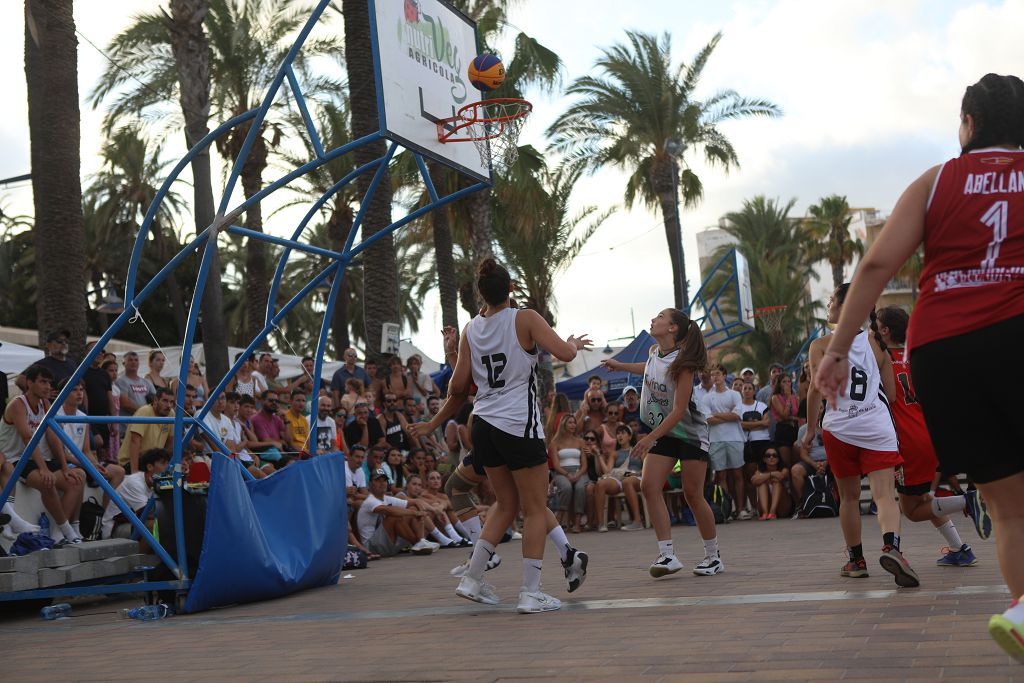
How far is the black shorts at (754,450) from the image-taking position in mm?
16438

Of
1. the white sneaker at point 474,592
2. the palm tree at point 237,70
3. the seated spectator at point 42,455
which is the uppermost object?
the palm tree at point 237,70

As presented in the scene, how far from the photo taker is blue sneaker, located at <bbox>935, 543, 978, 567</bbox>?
302 inches

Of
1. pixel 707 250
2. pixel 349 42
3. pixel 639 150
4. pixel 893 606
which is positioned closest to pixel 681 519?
pixel 349 42

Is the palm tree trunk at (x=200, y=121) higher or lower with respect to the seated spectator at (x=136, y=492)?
higher

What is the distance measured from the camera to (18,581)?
342 inches

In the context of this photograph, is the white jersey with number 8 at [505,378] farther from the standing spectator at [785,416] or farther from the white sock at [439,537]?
the standing spectator at [785,416]

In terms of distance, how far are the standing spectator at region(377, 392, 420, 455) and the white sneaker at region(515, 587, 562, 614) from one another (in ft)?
27.1

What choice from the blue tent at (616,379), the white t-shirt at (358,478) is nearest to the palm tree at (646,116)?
the blue tent at (616,379)

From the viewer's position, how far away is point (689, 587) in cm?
757

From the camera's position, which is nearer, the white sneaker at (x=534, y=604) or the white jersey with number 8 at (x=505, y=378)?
the white sneaker at (x=534, y=604)

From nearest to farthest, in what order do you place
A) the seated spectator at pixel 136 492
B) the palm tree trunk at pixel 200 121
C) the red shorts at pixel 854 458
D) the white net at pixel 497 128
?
1. the red shorts at pixel 854 458
2. the white net at pixel 497 128
3. the seated spectator at pixel 136 492
4. the palm tree trunk at pixel 200 121

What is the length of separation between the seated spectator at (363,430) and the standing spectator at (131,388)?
2548mm

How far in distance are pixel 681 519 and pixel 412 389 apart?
4449 millimetres

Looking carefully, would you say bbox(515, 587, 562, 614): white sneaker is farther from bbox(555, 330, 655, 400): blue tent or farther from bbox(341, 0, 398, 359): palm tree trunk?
bbox(555, 330, 655, 400): blue tent
